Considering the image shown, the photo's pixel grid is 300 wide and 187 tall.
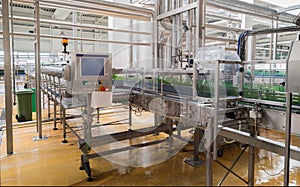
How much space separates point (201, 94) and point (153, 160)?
910mm

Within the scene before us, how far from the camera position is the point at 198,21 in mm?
2121

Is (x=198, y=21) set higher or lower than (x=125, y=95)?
higher

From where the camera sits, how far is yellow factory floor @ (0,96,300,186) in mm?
1864

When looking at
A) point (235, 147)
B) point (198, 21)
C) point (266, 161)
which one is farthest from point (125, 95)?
point (266, 161)

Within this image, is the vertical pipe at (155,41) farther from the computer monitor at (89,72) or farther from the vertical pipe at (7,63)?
the vertical pipe at (7,63)

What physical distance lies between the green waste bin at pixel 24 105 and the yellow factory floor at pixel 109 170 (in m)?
1.12

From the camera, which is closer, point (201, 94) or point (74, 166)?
point (201, 94)

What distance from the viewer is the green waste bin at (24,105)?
3629 millimetres

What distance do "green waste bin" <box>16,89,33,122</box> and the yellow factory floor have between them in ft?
3.67

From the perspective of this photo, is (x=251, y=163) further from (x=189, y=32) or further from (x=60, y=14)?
(x=60, y=14)

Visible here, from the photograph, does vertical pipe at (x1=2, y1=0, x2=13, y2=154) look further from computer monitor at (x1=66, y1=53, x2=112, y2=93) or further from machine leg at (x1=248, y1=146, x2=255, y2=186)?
machine leg at (x1=248, y1=146, x2=255, y2=186)

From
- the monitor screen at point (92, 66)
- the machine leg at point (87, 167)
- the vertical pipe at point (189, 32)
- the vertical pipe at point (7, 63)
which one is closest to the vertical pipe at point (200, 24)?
the vertical pipe at point (189, 32)

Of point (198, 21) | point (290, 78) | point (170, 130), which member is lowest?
point (170, 130)

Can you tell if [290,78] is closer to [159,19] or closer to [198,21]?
[198,21]
